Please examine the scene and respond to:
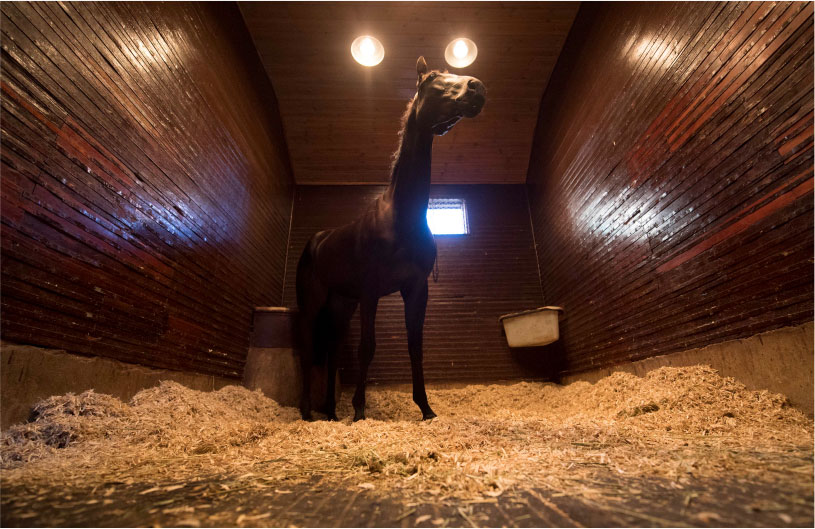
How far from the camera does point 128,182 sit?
213 centimetres

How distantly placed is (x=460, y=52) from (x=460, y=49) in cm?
3

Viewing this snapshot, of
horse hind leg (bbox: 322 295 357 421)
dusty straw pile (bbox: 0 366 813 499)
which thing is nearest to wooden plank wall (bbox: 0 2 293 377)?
dusty straw pile (bbox: 0 366 813 499)

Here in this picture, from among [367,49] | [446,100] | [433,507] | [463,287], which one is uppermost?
[367,49]

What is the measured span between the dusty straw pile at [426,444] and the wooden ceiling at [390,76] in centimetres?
377

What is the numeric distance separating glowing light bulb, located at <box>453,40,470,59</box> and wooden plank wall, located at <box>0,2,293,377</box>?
239cm

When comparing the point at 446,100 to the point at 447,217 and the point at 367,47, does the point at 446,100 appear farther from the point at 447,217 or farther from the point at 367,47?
the point at 447,217

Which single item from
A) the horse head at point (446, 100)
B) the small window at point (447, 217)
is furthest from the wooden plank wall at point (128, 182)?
the small window at point (447, 217)

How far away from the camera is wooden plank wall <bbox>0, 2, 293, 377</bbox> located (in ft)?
5.01

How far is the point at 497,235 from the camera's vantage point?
5.29 metres

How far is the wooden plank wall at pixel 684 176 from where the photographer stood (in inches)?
67.4

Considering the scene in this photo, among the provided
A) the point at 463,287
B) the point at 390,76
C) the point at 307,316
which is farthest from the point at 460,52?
the point at 307,316

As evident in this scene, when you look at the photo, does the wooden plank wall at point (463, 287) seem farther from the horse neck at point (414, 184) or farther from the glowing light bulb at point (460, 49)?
the horse neck at point (414, 184)

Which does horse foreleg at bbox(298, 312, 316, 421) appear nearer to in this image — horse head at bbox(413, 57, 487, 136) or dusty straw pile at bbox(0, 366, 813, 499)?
dusty straw pile at bbox(0, 366, 813, 499)

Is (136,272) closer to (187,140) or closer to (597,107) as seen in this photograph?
(187,140)
